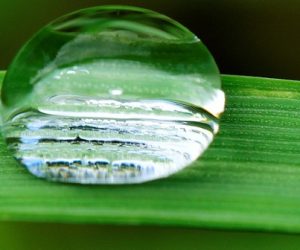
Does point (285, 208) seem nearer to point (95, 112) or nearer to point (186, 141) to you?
point (186, 141)

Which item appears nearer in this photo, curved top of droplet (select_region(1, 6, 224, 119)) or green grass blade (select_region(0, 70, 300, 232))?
green grass blade (select_region(0, 70, 300, 232))

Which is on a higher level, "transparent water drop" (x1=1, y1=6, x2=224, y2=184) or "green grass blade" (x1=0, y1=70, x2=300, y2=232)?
"transparent water drop" (x1=1, y1=6, x2=224, y2=184)

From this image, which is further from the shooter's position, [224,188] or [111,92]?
[111,92]

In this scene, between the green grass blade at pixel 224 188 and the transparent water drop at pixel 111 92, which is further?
the transparent water drop at pixel 111 92

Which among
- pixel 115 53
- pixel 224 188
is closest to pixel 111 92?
pixel 115 53

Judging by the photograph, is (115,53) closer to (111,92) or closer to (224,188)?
(111,92)

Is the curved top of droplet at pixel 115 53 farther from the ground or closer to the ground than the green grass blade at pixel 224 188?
farther from the ground
